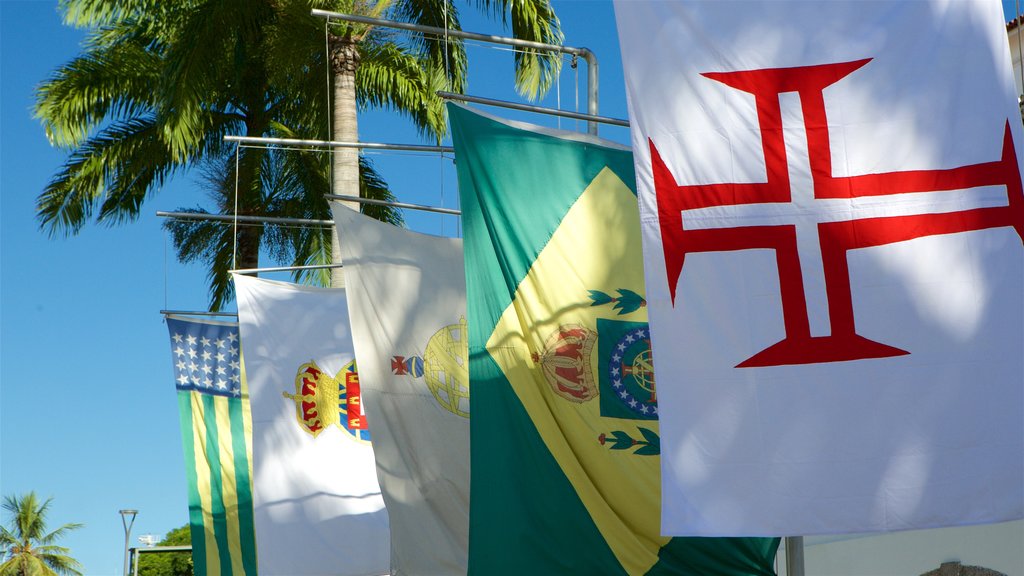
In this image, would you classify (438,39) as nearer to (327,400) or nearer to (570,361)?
(327,400)

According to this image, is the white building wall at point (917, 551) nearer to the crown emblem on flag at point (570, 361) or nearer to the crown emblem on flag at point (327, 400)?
the crown emblem on flag at point (570, 361)

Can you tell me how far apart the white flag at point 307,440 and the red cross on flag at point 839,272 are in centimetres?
763

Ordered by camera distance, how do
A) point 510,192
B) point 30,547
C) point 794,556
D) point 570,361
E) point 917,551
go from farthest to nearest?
point 30,547, point 510,192, point 570,361, point 917,551, point 794,556

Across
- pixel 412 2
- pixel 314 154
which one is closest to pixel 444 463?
pixel 412 2

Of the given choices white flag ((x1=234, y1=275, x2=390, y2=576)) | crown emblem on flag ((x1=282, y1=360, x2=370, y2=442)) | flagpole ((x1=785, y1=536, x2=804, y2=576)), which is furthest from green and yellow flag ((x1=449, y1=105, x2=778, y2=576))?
crown emblem on flag ((x1=282, y1=360, x2=370, y2=442))

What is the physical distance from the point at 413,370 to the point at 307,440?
346 cm

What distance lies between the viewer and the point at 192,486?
50.3ft

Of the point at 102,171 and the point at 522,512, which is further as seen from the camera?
the point at 102,171

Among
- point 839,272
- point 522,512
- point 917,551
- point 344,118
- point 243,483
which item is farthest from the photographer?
point 344,118

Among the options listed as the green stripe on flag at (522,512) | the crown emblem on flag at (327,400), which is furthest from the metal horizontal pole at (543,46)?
the crown emblem on flag at (327,400)

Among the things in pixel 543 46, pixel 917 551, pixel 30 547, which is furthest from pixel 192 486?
pixel 30 547

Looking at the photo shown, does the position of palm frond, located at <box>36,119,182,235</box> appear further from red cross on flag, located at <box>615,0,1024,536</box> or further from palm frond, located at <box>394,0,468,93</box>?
red cross on flag, located at <box>615,0,1024,536</box>

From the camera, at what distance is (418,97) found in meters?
18.5

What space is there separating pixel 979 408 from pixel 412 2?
12.6 m
